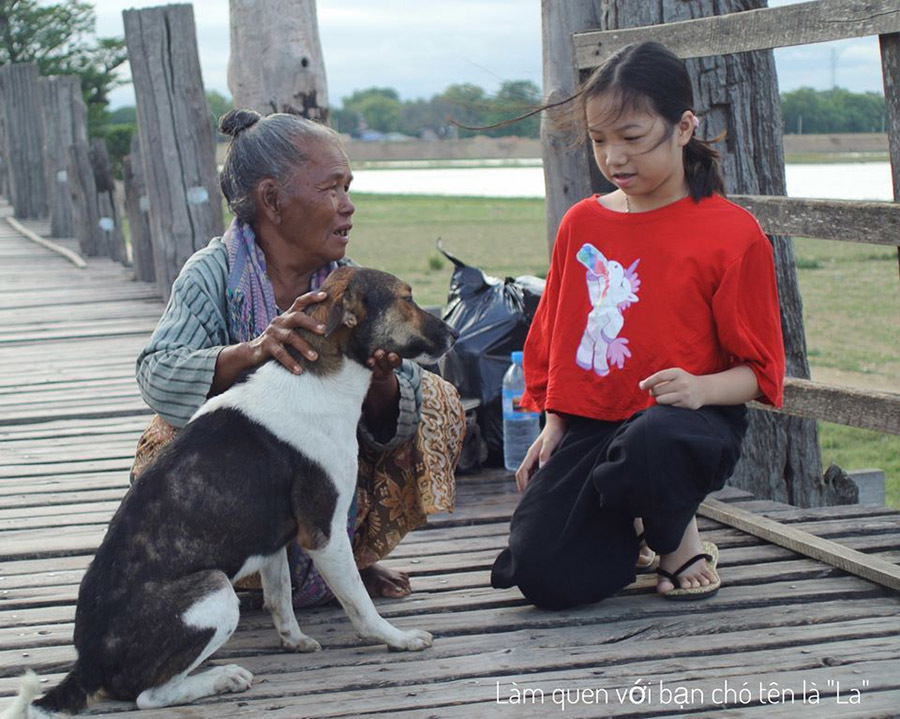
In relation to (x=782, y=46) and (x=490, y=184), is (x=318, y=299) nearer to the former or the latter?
(x=782, y=46)

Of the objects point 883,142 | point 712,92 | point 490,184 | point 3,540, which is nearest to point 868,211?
point 883,142

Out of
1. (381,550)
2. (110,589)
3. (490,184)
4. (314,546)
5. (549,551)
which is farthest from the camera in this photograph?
(490,184)

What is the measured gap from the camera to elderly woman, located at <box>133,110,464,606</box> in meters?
4.00

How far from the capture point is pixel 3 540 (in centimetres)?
506

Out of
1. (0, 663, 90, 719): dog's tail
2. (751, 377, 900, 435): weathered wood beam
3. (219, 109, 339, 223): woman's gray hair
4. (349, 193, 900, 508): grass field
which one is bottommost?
(349, 193, 900, 508): grass field

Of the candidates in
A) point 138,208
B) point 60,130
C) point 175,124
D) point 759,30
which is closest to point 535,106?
point 759,30

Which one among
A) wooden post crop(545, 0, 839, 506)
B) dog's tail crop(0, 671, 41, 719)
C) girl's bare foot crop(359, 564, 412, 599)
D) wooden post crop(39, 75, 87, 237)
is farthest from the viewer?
wooden post crop(39, 75, 87, 237)

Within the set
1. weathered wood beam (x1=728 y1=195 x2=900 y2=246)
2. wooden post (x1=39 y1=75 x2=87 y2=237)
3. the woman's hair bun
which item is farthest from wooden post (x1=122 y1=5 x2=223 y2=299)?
wooden post (x1=39 y1=75 x2=87 y2=237)

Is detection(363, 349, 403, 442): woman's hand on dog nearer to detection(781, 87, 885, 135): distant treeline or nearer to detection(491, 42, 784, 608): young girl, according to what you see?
detection(491, 42, 784, 608): young girl

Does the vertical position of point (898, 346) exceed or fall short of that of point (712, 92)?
it falls short

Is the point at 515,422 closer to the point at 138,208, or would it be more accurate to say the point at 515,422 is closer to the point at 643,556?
the point at 643,556

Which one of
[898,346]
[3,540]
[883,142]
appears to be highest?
[883,142]

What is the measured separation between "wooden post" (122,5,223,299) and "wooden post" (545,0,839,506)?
388 cm

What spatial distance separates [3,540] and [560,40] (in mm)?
3473
